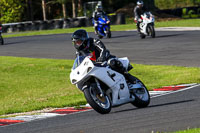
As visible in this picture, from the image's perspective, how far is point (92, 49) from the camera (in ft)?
29.5

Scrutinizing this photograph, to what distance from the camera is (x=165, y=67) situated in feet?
53.1

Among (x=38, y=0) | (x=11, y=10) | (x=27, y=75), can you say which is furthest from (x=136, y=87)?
(x=38, y=0)

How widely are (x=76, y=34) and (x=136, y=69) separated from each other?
26.9 feet

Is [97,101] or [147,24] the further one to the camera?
[147,24]

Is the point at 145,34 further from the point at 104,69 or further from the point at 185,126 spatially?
the point at 185,126

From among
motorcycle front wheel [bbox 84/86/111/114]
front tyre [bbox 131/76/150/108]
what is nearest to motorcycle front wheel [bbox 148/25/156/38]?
front tyre [bbox 131/76/150/108]

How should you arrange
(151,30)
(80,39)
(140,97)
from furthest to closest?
1. (151,30)
2. (140,97)
3. (80,39)

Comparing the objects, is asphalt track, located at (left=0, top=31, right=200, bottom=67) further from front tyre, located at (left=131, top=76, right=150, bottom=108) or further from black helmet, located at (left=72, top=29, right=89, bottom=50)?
black helmet, located at (left=72, top=29, right=89, bottom=50)

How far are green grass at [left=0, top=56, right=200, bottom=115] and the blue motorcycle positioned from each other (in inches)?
334

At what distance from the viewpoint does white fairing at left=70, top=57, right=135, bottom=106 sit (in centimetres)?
827

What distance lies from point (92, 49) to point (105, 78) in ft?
2.33

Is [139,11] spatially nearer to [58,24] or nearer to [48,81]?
[48,81]

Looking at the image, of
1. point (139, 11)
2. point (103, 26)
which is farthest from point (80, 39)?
point (103, 26)

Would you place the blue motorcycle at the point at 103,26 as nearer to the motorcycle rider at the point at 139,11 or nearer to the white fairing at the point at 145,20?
the motorcycle rider at the point at 139,11
